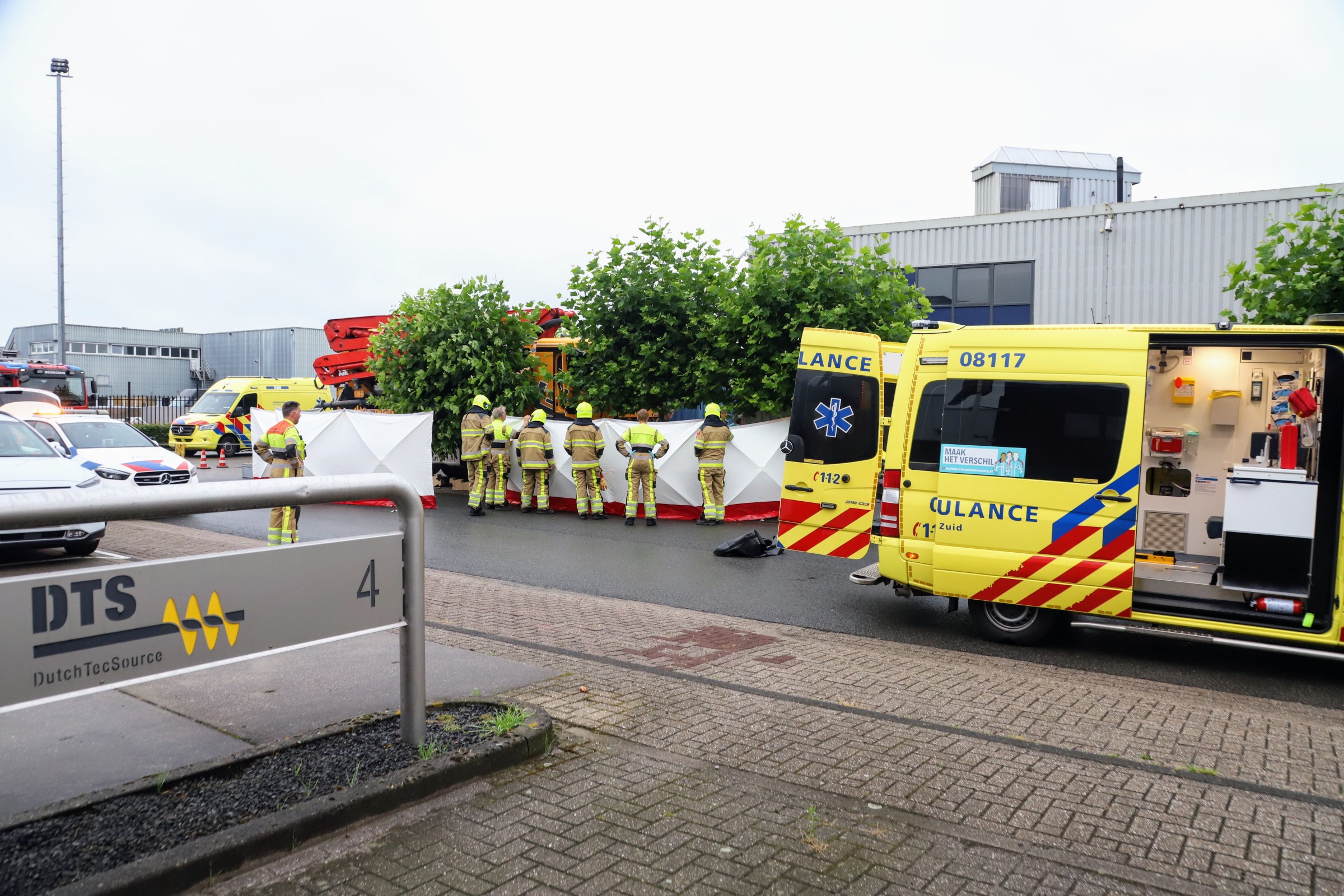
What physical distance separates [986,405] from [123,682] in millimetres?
6139

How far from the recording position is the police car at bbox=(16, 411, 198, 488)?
13586 mm

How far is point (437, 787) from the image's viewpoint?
4.17m

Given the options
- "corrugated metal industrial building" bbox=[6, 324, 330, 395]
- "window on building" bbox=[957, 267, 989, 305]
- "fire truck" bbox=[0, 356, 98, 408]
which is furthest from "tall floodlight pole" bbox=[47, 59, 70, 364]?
"window on building" bbox=[957, 267, 989, 305]

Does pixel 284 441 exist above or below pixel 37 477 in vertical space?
above

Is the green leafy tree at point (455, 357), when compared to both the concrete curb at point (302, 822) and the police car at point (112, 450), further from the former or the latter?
the concrete curb at point (302, 822)

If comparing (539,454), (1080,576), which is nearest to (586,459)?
(539,454)

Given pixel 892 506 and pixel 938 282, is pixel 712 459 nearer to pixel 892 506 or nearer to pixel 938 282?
pixel 892 506

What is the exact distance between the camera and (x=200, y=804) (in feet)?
12.5

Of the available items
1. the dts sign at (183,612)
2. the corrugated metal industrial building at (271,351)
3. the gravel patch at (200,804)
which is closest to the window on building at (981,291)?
the gravel patch at (200,804)

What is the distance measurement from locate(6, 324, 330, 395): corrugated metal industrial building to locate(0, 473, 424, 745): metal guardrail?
1968 inches

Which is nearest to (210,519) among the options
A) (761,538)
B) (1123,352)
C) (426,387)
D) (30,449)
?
(30,449)

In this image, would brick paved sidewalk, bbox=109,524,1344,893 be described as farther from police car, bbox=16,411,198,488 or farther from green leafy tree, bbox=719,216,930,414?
green leafy tree, bbox=719,216,930,414

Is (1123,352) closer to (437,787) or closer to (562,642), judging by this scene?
(562,642)

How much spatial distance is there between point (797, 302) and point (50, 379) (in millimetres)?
25561
